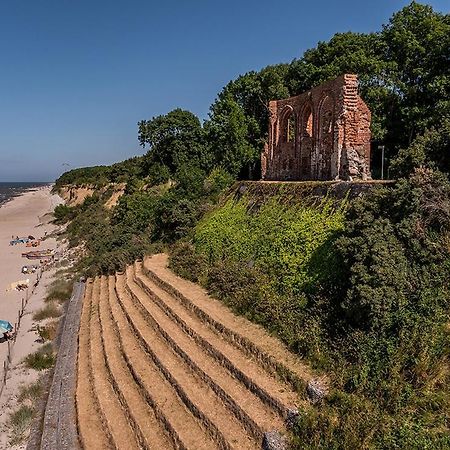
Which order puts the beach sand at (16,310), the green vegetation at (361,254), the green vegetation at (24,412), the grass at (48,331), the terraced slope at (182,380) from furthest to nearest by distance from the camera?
1. the grass at (48,331)
2. the beach sand at (16,310)
3. the green vegetation at (24,412)
4. the terraced slope at (182,380)
5. the green vegetation at (361,254)

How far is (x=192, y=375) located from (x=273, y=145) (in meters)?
17.1

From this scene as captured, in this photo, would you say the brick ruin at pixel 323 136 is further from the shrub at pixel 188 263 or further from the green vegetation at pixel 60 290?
the green vegetation at pixel 60 290

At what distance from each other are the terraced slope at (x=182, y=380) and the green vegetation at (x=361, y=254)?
29.6 inches

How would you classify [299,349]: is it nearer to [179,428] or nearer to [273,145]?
[179,428]

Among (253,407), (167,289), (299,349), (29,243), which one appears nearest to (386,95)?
(167,289)

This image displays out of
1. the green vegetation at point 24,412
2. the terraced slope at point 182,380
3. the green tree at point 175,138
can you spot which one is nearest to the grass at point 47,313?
the terraced slope at point 182,380

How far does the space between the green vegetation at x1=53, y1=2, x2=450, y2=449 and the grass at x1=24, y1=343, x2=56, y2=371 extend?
A: 18.9 feet

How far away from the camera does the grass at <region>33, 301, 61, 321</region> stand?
742 inches

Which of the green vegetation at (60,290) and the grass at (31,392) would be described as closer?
the grass at (31,392)

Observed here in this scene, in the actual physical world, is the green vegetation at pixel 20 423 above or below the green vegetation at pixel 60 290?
below

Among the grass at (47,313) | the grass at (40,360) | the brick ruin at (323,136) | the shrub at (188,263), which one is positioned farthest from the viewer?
the grass at (47,313)

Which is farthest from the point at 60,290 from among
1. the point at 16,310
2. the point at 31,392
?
the point at 31,392

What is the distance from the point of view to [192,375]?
395 inches

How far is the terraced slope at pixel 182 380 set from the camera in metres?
8.09
